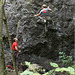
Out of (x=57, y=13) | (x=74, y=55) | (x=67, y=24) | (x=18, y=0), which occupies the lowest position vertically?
(x=74, y=55)

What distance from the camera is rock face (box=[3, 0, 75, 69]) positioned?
5848 millimetres

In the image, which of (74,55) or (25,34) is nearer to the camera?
(25,34)

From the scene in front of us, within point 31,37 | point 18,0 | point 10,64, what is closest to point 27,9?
point 18,0

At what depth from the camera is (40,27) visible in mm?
5934

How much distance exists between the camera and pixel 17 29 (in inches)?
240

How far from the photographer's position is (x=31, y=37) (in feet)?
19.1

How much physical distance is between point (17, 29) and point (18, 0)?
2037 mm

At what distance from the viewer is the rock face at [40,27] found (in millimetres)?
5848

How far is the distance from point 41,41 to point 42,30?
750mm

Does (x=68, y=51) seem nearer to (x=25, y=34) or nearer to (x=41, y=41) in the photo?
(x=41, y=41)

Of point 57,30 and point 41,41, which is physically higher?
point 57,30

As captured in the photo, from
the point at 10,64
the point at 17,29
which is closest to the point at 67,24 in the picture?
the point at 17,29

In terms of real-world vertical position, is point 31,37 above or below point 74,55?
above

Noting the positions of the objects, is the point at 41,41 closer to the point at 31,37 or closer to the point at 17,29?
the point at 31,37
